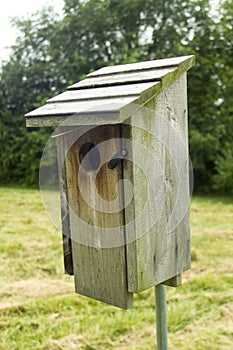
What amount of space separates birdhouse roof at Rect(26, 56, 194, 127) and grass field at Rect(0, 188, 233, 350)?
1439 millimetres

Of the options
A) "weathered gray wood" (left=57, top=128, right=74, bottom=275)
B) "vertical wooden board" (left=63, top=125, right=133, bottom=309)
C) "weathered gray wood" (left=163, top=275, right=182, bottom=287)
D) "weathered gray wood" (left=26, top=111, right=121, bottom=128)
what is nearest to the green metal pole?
"weathered gray wood" (left=163, top=275, right=182, bottom=287)

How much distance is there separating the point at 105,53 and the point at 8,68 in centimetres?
244

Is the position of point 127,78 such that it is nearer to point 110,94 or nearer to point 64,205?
point 110,94

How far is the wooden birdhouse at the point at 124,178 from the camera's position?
50.3 inches

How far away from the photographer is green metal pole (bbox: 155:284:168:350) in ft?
5.04

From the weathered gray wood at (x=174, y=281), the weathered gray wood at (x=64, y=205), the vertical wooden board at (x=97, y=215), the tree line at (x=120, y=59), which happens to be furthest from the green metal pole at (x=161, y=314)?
the tree line at (x=120, y=59)

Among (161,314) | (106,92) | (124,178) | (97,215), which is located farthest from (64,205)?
(161,314)

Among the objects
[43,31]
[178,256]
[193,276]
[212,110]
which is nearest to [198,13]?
[212,110]

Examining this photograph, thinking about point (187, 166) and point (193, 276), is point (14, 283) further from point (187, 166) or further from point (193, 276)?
point (187, 166)

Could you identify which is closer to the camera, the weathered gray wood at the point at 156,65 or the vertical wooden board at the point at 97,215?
the vertical wooden board at the point at 97,215

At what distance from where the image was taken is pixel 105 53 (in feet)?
28.8

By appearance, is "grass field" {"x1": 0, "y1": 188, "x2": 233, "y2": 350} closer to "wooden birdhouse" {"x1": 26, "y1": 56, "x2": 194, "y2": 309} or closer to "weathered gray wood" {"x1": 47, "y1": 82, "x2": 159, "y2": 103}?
"wooden birdhouse" {"x1": 26, "y1": 56, "x2": 194, "y2": 309}

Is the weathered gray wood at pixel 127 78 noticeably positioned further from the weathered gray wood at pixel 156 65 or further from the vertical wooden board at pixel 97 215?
the vertical wooden board at pixel 97 215

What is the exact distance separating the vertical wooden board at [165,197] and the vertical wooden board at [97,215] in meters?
0.04
